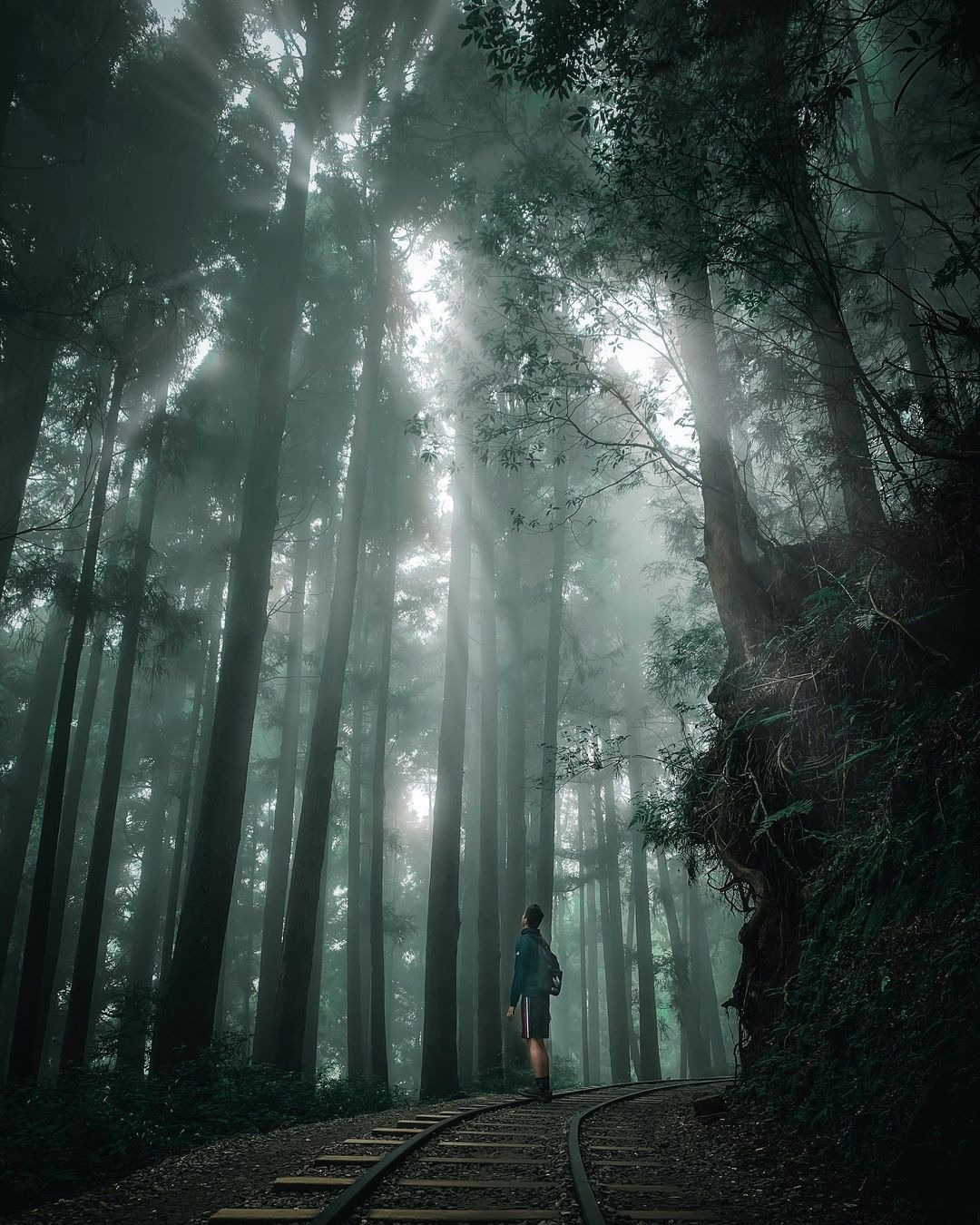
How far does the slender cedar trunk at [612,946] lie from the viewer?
1905 centimetres

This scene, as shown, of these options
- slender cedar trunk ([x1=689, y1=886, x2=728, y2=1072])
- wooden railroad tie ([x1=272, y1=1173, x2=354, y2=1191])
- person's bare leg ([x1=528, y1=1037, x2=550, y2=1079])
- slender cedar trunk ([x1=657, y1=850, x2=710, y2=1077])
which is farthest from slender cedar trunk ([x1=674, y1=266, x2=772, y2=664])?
slender cedar trunk ([x1=689, y1=886, x2=728, y2=1072])

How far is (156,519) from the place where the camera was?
2023 cm

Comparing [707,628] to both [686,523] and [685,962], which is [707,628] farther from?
[685,962]

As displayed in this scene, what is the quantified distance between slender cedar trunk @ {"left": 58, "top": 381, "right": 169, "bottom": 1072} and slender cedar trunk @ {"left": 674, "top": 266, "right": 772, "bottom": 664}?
896 cm

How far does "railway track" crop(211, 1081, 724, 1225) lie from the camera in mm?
3025

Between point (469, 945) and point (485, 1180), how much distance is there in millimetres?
19380

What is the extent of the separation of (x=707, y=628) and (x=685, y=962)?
17413 millimetres

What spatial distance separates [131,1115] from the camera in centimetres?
569

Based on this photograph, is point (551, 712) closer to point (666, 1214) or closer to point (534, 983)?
point (534, 983)

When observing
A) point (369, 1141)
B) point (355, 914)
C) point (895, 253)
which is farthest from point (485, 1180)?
point (355, 914)

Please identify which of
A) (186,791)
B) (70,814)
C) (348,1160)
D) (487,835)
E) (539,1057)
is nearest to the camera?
(348,1160)

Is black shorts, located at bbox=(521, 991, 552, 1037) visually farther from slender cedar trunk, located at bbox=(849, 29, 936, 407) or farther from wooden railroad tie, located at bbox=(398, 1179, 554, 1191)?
slender cedar trunk, located at bbox=(849, 29, 936, 407)

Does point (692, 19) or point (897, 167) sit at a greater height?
point (897, 167)

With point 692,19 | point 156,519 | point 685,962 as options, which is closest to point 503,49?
point 692,19
